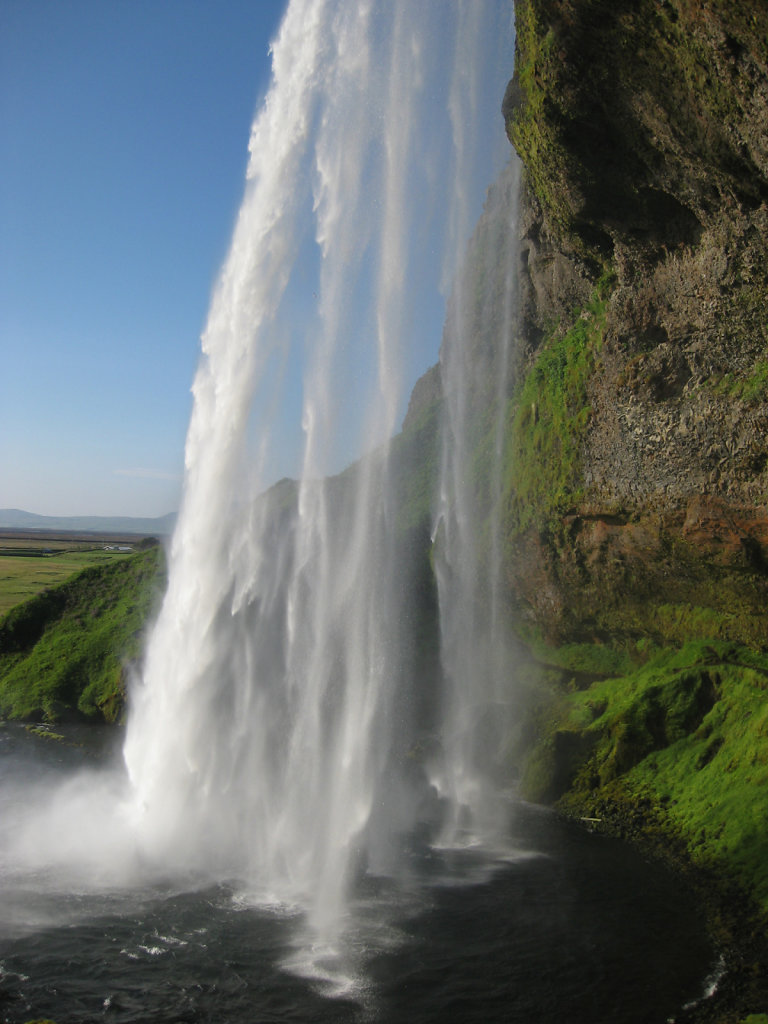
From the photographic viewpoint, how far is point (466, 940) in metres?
13.8

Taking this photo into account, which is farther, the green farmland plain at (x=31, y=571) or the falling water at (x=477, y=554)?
the green farmland plain at (x=31, y=571)

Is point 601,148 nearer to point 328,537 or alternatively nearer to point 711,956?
point 328,537

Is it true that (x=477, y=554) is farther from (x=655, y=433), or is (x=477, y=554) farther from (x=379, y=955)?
(x=379, y=955)

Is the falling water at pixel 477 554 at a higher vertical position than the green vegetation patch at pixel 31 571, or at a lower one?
higher

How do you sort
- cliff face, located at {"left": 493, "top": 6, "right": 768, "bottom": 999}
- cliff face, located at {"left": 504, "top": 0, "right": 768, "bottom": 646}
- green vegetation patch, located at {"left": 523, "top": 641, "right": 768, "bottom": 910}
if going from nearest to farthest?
cliff face, located at {"left": 504, "top": 0, "right": 768, "bottom": 646}
cliff face, located at {"left": 493, "top": 6, "right": 768, "bottom": 999}
green vegetation patch, located at {"left": 523, "top": 641, "right": 768, "bottom": 910}

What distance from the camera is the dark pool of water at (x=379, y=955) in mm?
11602

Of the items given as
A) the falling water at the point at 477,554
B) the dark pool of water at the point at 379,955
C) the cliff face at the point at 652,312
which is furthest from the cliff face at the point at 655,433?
the falling water at the point at 477,554

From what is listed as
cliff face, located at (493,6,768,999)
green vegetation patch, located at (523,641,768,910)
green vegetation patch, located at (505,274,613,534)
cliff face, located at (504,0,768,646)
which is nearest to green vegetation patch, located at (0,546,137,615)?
green vegetation patch, located at (505,274,613,534)

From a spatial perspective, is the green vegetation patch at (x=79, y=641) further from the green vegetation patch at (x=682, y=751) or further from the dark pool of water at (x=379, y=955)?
the dark pool of water at (x=379, y=955)

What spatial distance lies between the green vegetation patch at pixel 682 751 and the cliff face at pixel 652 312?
1.36 metres

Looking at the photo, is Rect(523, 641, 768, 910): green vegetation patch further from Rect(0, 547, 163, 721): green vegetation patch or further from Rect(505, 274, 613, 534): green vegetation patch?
Rect(0, 547, 163, 721): green vegetation patch

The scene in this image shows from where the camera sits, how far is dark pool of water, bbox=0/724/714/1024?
11602mm

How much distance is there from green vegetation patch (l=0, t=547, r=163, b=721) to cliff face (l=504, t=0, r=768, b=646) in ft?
76.1

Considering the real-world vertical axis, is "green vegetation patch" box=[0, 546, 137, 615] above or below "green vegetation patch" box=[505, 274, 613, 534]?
below
